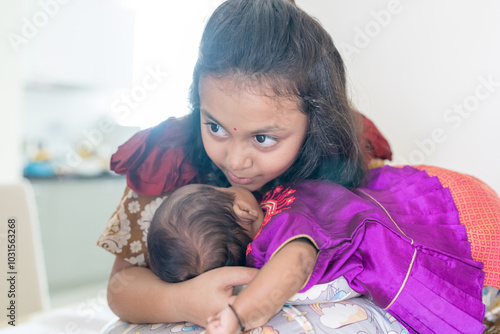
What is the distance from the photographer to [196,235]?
0.77 metres

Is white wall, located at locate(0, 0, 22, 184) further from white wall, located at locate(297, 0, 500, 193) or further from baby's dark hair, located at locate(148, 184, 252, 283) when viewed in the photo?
baby's dark hair, located at locate(148, 184, 252, 283)

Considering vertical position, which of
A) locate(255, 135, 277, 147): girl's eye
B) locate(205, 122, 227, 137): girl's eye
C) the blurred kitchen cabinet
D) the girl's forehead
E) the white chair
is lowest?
the blurred kitchen cabinet

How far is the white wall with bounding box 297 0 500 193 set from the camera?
1643 mm

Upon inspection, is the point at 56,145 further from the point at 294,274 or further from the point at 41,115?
the point at 294,274

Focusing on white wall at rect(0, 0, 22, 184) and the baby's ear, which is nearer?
the baby's ear

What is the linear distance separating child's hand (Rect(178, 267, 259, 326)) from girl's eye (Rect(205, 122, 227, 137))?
0.27 metres

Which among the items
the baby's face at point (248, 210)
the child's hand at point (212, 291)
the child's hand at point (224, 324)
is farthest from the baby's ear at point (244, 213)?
the child's hand at point (224, 324)

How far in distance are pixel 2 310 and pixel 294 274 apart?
2.54 ft

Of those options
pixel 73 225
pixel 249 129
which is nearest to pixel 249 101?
pixel 249 129

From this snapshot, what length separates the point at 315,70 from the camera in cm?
83

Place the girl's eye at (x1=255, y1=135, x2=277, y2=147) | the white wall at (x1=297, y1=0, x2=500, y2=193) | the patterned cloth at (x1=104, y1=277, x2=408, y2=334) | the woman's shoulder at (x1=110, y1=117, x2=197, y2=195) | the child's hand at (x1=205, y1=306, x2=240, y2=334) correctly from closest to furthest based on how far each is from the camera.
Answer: the child's hand at (x1=205, y1=306, x2=240, y2=334), the patterned cloth at (x1=104, y1=277, x2=408, y2=334), the girl's eye at (x1=255, y1=135, x2=277, y2=147), the woman's shoulder at (x1=110, y1=117, x2=197, y2=195), the white wall at (x1=297, y1=0, x2=500, y2=193)

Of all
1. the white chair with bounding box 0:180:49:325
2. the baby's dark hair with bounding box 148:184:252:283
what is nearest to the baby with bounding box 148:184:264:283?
the baby's dark hair with bounding box 148:184:252:283

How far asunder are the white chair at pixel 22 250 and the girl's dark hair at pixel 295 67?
0.62 meters

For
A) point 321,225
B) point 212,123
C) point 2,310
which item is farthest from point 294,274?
point 2,310
